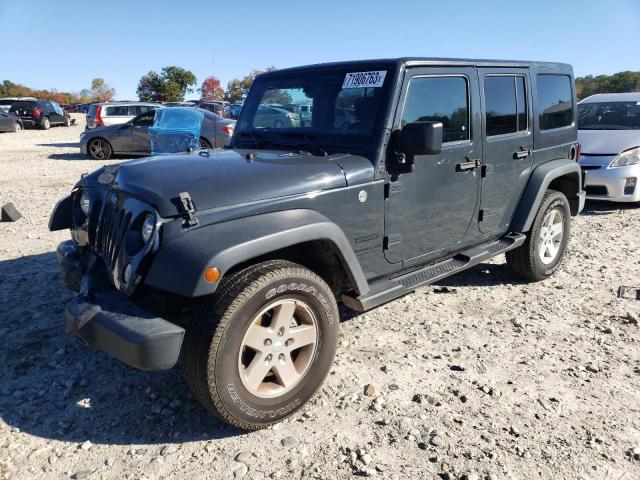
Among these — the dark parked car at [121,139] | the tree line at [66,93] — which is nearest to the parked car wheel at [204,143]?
the dark parked car at [121,139]

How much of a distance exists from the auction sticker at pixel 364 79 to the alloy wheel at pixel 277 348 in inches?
61.3

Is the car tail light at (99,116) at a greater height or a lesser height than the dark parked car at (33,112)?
lesser

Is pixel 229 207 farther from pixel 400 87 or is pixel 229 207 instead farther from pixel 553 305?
pixel 553 305

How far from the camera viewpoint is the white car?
629 inches

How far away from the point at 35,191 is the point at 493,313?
27.3 feet

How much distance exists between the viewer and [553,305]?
439cm

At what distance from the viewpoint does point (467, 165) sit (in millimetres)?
3809

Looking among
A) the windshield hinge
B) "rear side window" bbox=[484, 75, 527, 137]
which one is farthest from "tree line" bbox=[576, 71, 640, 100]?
the windshield hinge

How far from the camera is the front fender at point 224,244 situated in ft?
7.70

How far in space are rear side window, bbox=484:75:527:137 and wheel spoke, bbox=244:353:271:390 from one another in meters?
2.56

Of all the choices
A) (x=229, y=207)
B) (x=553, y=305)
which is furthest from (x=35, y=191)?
(x=553, y=305)

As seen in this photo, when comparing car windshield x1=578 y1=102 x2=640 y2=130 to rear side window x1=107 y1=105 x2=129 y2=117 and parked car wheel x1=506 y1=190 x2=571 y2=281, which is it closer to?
parked car wheel x1=506 y1=190 x2=571 y2=281

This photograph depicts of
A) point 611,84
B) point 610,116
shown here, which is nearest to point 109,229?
point 610,116

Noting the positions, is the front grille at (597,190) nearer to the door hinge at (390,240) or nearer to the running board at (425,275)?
the running board at (425,275)
